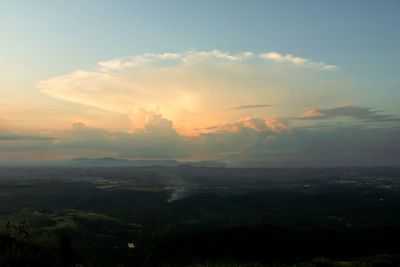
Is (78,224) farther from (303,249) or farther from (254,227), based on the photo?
(303,249)

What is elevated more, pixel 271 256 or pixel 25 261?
pixel 25 261

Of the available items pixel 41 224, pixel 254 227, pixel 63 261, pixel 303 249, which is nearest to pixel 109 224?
pixel 41 224

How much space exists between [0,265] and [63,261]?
1066 cm

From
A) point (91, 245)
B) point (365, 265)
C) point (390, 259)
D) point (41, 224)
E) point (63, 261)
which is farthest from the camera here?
point (41, 224)

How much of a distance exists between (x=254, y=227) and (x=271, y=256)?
34.8 meters

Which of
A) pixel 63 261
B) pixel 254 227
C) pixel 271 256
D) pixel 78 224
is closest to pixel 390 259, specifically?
pixel 271 256

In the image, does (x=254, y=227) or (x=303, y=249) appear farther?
(x=254, y=227)

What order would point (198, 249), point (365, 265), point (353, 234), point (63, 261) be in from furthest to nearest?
point (353, 234) → point (198, 249) → point (63, 261) → point (365, 265)

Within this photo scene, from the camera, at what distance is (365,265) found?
182 ft

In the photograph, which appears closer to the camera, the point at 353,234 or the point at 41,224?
the point at 353,234

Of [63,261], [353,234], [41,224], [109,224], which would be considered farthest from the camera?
[109,224]

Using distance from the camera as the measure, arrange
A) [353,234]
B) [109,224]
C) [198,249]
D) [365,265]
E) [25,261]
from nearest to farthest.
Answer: [365,265]
[25,261]
[198,249]
[353,234]
[109,224]

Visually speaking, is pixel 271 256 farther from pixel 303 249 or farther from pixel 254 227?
pixel 254 227

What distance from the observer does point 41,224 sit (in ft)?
596
